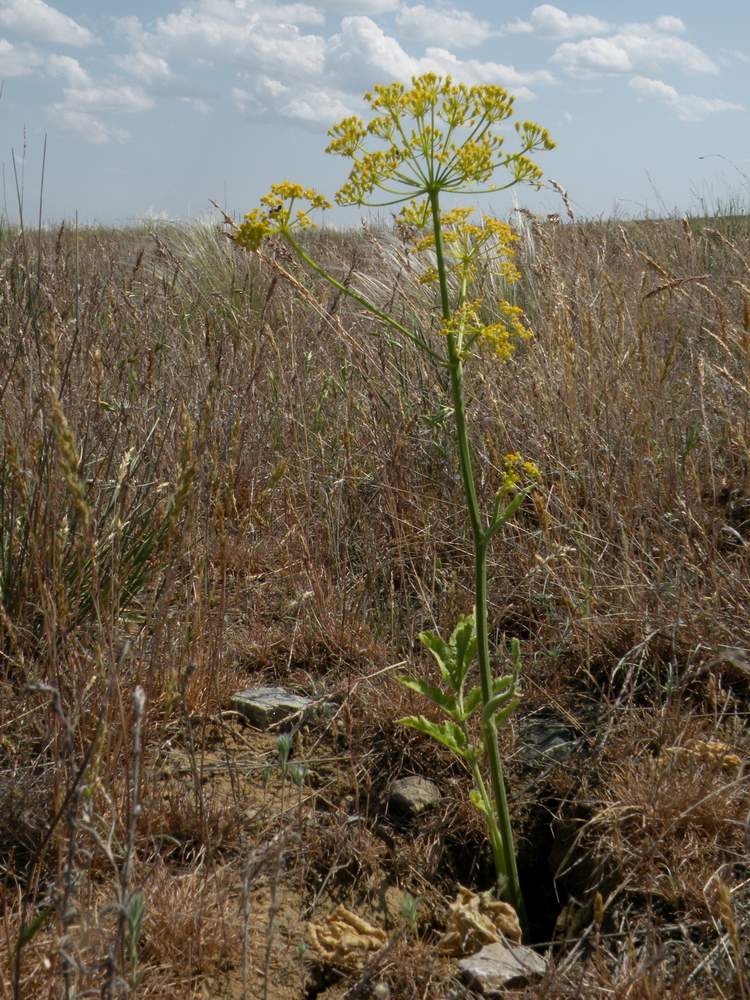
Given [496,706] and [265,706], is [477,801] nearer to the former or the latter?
[496,706]

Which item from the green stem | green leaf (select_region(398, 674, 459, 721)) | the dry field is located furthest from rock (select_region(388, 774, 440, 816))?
green leaf (select_region(398, 674, 459, 721))

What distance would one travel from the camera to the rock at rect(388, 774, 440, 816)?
75.7 inches

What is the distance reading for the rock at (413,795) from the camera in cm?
192

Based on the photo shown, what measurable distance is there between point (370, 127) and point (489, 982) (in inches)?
59.7

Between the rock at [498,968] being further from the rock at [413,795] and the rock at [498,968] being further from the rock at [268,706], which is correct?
the rock at [268,706]

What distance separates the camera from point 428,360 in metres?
3.47

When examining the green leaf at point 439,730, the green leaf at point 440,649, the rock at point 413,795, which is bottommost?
the rock at point 413,795

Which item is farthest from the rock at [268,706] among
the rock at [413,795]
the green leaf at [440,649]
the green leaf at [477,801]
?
the green leaf at [477,801]

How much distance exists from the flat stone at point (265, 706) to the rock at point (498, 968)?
2.32ft

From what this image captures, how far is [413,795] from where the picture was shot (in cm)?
193

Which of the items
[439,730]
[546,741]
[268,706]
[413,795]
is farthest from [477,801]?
[268,706]

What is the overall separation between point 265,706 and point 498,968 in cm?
84

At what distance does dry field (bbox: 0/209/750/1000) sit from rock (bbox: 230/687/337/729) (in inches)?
1.6

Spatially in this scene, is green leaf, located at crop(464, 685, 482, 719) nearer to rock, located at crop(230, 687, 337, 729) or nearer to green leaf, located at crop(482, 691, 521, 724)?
green leaf, located at crop(482, 691, 521, 724)
